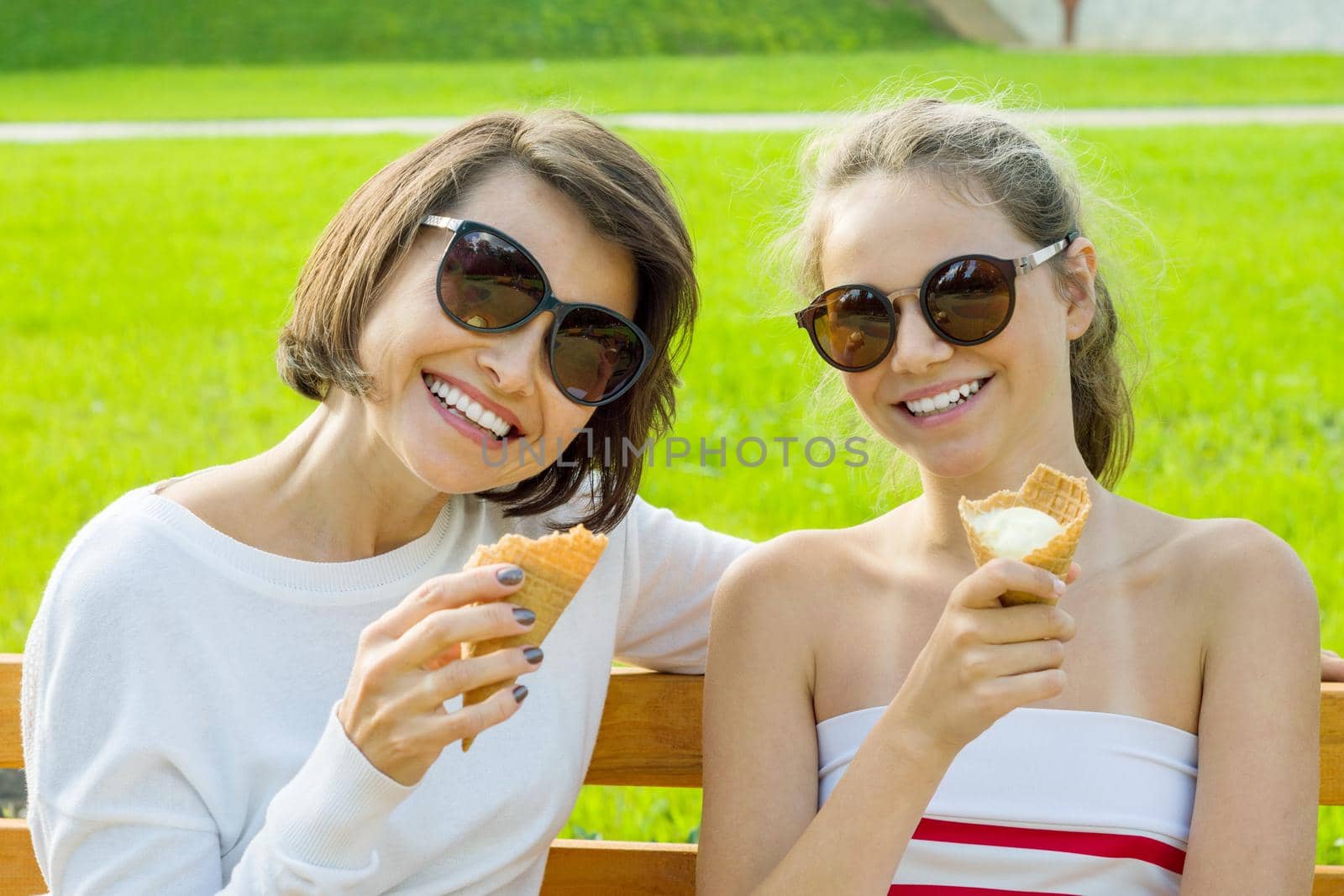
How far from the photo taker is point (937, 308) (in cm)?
237

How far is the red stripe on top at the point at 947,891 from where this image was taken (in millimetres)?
2354

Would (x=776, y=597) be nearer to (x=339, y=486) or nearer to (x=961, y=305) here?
(x=961, y=305)

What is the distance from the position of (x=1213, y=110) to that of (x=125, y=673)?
1554 centimetres

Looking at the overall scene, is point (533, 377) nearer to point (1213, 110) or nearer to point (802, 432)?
point (802, 432)

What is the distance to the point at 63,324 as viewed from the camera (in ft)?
23.8

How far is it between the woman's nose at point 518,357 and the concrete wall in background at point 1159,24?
27.3 metres

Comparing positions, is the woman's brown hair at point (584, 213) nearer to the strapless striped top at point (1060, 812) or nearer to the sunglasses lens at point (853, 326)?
the sunglasses lens at point (853, 326)

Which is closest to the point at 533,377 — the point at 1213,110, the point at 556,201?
the point at 556,201

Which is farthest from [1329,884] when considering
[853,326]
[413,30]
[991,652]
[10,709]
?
[413,30]

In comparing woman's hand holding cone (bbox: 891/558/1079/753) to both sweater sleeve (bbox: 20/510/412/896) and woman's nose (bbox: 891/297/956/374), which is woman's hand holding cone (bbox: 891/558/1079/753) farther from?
sweater sleeve (bbox: 20/510/412/896)

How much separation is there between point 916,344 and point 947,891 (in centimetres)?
91

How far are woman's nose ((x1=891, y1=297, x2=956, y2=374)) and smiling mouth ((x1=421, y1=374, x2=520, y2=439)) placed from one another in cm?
67

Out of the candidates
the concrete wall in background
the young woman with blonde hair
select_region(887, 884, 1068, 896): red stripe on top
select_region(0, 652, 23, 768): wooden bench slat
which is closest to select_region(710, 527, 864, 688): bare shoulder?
the young woman with blonde hair

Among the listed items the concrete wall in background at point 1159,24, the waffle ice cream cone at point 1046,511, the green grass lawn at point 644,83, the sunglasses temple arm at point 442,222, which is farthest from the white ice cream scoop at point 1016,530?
the concrete wall in background at point 1159,24
